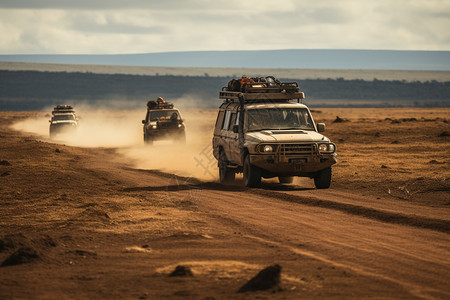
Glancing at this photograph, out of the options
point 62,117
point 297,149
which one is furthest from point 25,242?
point 62,117

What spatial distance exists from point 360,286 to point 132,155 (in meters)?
24.6

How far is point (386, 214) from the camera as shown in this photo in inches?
502

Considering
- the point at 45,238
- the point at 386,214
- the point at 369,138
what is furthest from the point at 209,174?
the point at 369,138

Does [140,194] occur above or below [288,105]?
below

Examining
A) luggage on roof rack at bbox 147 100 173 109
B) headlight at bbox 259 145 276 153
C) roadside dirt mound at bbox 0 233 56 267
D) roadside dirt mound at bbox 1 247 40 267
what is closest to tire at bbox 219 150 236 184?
headlight at bbox 259 145 276 153

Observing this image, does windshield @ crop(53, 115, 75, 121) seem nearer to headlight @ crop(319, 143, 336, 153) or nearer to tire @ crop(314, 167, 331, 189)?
tire @ crop(314, 167, 331, 189)

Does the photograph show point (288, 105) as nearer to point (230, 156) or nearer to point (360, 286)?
point (230, 156)

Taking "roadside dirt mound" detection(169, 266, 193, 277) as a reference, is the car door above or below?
above

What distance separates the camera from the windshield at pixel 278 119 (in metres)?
17.5

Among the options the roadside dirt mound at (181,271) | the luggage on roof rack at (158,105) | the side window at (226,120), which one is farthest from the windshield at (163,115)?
the roadside dirt mound at (181,271)

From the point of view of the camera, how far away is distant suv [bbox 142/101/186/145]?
1423 inches

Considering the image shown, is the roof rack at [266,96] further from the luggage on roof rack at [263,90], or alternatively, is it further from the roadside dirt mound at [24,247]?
the roadside dirt mound at [24,247]

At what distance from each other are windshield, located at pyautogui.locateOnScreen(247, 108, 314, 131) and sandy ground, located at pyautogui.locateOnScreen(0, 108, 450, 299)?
1500 millimetres

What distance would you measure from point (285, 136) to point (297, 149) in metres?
0.44
